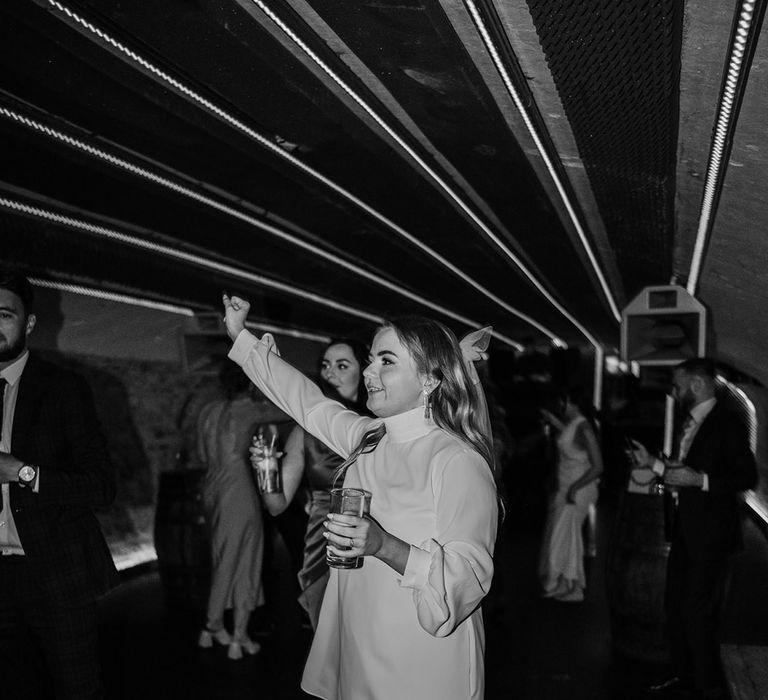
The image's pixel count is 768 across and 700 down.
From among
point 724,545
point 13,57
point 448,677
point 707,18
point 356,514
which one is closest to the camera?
point 356,514

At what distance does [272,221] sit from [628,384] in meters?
12.0

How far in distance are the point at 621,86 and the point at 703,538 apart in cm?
211

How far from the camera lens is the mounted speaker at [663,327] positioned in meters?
5.84

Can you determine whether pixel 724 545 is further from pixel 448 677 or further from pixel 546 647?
pixel 448 677

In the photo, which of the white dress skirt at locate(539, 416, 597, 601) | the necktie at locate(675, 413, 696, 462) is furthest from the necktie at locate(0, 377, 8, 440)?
the white dress skirt at locate(539, 416, 597, 601)

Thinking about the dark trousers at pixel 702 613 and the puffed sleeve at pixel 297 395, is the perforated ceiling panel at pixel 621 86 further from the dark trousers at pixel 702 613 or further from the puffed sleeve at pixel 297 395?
the dark trousers at pixel 702 613

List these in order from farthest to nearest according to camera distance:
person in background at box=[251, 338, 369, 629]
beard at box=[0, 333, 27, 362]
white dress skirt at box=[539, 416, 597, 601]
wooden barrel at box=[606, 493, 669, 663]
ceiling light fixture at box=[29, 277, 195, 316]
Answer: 1. ceiling light fixture at box=[29, 277, 195, 316]
2. white dress skirt at box=[539, 416, 597, 601]
3. wooden barrel at box=[606, 493, 669, 663]
4. person in background at box=[251, 338, 369, 629]
5. beard at box=[0, 333, 27, 362]

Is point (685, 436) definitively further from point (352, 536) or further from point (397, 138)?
point (352, 536)

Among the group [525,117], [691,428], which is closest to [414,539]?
[525,117]

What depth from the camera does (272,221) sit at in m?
6.21

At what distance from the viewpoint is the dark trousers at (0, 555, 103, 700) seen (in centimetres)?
260

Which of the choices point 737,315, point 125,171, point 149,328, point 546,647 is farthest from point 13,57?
point 737,315

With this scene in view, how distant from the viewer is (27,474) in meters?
2.54

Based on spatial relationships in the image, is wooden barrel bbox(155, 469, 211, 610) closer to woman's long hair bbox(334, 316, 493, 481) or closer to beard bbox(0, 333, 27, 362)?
beard bbox(0, 333, 27, 362)
